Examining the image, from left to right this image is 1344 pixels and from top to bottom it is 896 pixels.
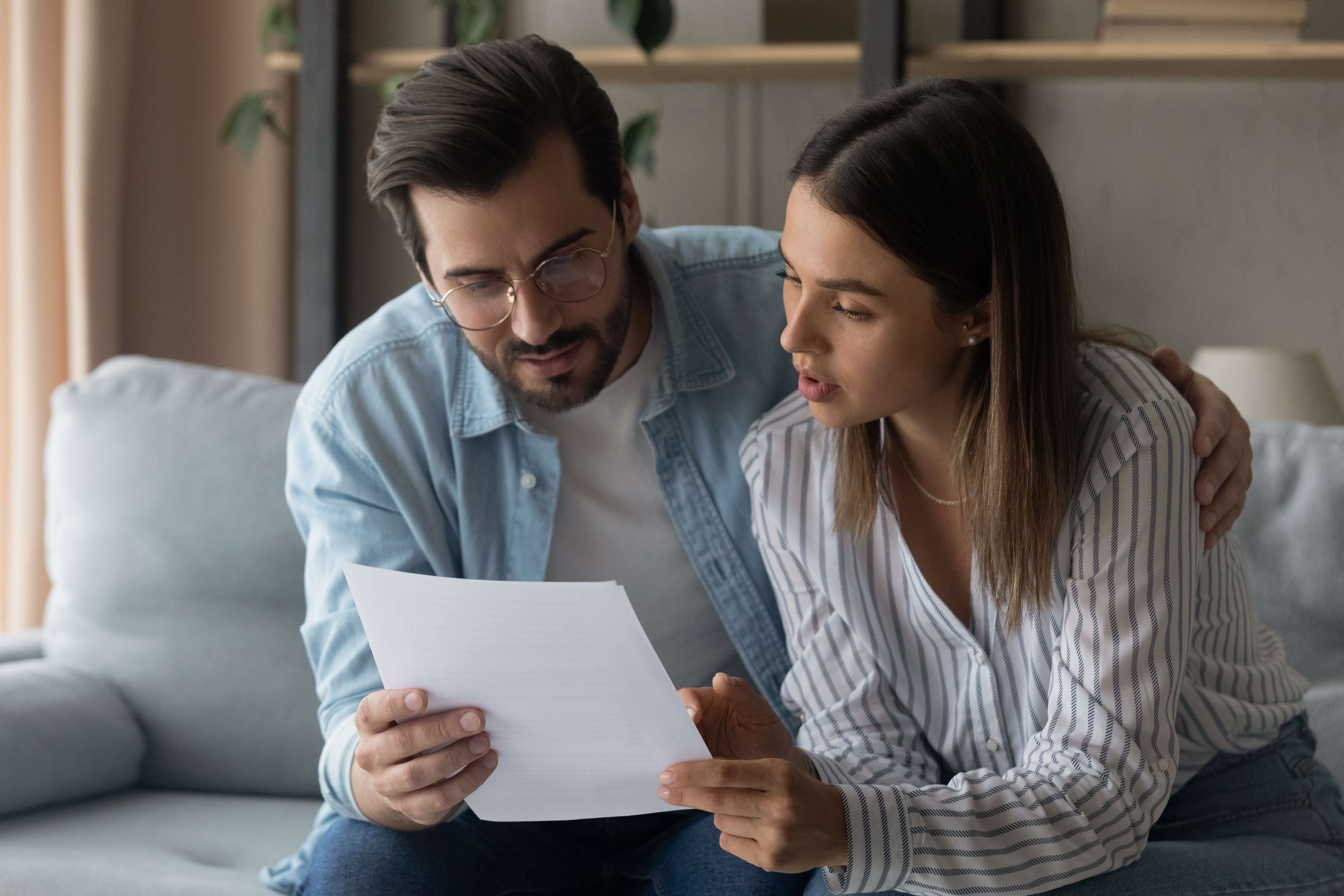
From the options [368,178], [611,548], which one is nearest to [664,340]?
[611,548]

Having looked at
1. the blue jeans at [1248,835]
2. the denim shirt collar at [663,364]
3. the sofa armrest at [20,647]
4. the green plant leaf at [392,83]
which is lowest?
the sofa armrest at [20,647]

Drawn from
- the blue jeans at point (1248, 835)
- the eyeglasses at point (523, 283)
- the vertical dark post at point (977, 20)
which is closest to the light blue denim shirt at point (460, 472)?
the eyeglasses at point (523, 283)

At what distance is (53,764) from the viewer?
1.47m

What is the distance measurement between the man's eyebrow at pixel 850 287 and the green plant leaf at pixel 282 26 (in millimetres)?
1762

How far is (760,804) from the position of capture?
0.89m

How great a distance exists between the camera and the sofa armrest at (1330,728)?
1.39 metres

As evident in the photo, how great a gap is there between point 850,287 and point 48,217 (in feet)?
6.65

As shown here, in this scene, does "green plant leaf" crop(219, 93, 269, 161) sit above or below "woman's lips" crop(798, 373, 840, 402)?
above

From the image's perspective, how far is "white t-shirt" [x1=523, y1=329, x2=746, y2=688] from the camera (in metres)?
1.36

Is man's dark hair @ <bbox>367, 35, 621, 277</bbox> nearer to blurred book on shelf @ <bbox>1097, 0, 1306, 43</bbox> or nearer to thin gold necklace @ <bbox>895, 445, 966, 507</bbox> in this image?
thin gold necklace @ <bbox>895, 445, 966, 507</bbox>

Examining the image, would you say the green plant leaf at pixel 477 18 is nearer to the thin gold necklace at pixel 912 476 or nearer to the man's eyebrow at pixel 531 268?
the man's eyebrow at pixel 531 268

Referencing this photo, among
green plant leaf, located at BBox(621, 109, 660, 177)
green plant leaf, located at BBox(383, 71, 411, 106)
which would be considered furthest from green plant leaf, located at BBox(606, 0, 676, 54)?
green plant leaf, located at BBox(383, 71, 411, 106)

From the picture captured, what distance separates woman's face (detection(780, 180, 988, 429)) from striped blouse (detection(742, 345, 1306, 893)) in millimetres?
155

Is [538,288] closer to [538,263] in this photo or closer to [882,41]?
[538,263]
